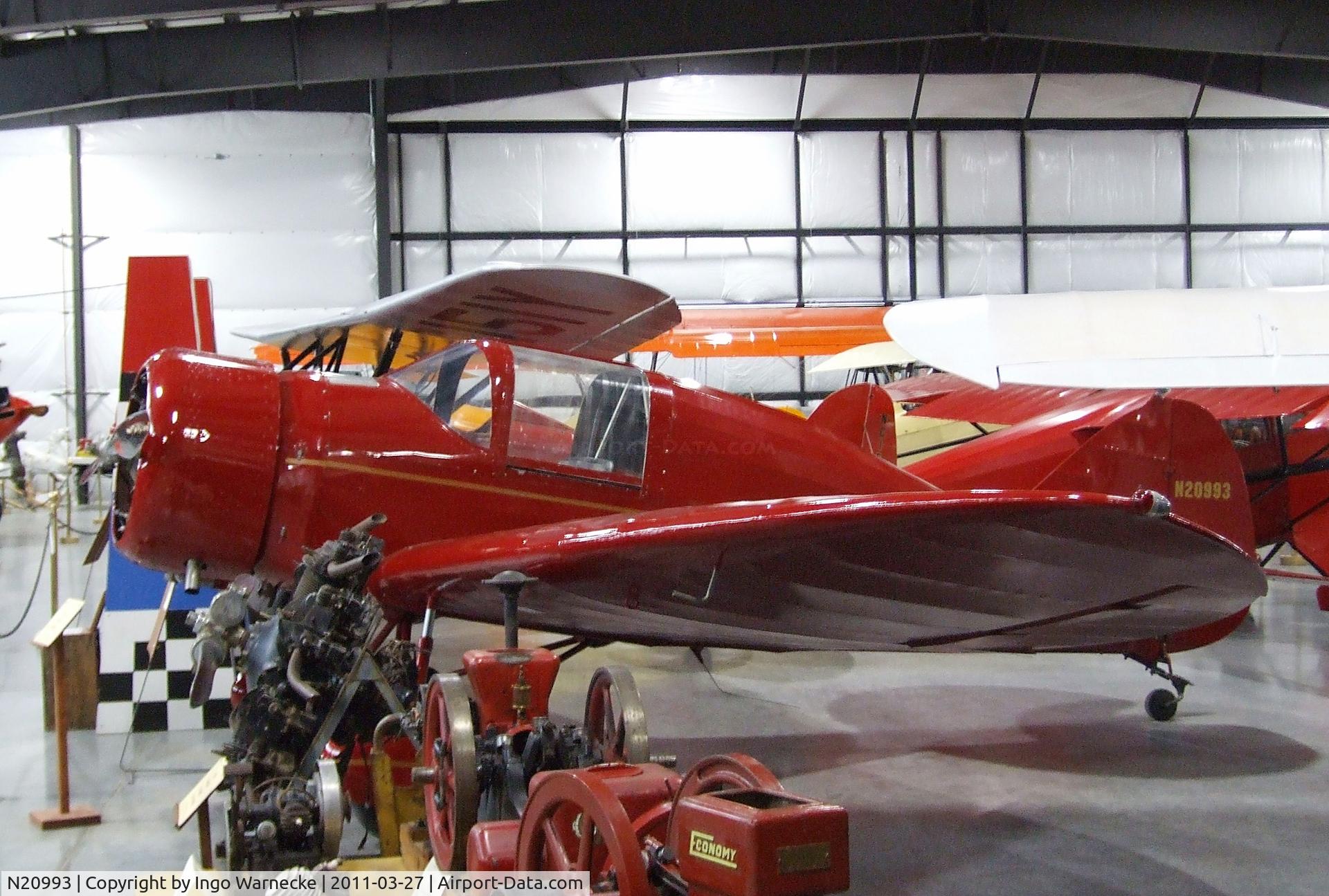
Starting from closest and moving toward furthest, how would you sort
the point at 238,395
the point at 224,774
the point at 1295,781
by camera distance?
the point at 224,774 < the point at 238,395 < the point at 1295,781

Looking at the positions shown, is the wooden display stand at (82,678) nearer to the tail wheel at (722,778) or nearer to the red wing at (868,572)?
the red wing at (868,572)

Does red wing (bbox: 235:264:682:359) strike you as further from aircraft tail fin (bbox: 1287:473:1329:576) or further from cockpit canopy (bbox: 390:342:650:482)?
aircraft tail fin (bbox: 1287:473:1329:576)

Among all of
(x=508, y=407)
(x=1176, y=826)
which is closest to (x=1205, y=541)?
(x=1176, y=826)

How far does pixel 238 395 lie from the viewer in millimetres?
3873

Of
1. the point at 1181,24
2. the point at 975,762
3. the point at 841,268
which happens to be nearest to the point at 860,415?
the point at 975,762

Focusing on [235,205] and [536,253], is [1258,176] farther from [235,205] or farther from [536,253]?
[235,205]

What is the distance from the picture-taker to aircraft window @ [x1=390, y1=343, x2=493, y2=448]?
13.3 ft

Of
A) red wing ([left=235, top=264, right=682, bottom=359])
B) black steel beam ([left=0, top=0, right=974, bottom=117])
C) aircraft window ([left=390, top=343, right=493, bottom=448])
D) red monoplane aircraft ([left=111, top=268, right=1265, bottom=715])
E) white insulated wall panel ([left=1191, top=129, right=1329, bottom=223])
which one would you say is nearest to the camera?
red monoplane aircraft ([left=111, top=268, right=1265, bottom=715])

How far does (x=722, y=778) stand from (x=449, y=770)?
0.89 meters

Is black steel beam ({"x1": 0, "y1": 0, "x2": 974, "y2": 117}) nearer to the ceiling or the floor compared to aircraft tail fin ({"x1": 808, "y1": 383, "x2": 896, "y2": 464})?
nearer to the ceiling

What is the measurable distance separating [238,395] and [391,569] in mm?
818

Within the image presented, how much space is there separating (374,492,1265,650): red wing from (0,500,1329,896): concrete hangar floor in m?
0.54

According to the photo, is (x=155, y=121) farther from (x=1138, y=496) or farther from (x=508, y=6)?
(x=1138, y=496)

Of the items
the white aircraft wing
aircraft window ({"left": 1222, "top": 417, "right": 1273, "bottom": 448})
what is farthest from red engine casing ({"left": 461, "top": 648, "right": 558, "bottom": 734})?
aircraft window ({"left": 1222, "top": 417, "right": 1273, "bottom": 448})
